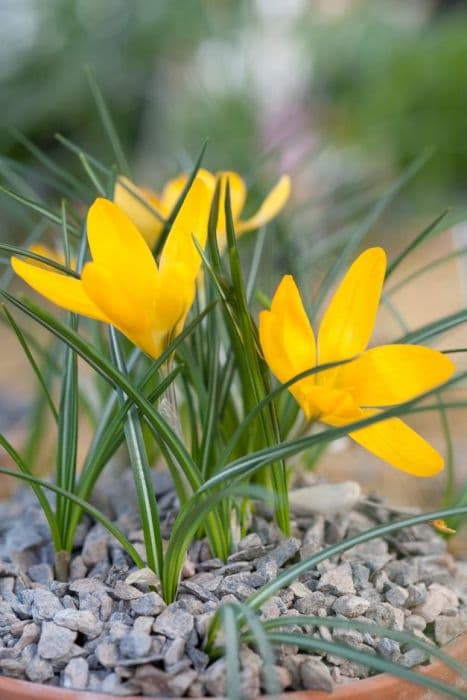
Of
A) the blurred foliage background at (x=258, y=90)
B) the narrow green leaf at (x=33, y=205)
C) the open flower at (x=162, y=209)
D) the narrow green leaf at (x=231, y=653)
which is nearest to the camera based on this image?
the narrow green leaf at (x=231, y=653)

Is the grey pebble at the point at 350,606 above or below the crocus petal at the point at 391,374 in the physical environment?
below

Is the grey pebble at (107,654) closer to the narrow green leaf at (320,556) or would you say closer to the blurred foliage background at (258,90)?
the narrow green leaf at (320,556)

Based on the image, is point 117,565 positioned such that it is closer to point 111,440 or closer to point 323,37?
point 111,440

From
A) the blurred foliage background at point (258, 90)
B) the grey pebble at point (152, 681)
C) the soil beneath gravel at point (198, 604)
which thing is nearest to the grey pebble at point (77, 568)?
the soil beneath gravel at point (198, 604)

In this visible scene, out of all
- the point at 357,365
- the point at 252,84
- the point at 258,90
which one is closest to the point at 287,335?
the point at 357,365

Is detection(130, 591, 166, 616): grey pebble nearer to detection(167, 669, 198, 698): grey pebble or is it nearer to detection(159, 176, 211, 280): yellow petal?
detection(167, 669, 198, 698): grey pebble

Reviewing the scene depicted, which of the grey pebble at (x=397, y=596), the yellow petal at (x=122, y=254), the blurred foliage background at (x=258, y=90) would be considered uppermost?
the blurred foliage background at (x=258, y=90)

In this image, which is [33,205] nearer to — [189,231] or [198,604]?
[189,231]

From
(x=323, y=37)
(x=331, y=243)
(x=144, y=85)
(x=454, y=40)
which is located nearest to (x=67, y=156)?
(x=144, y=85)
